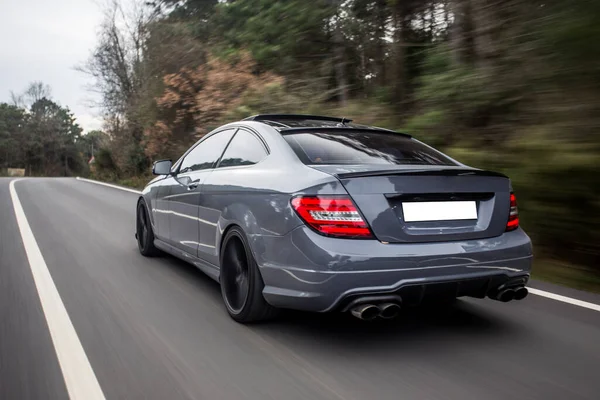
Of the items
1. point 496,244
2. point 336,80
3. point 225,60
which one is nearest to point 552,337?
point 496,244

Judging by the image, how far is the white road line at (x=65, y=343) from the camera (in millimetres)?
2832

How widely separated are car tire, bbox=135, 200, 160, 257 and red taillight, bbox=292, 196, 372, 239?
11.6 feet

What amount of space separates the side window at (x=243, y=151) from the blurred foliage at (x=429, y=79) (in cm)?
294

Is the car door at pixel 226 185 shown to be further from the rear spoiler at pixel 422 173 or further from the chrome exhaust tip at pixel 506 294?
the chrome exhaust tip at pixel 506 294

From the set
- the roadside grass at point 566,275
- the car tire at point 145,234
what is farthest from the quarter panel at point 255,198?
the roadside grass at point 566,275

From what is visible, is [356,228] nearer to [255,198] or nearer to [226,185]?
[255,198]

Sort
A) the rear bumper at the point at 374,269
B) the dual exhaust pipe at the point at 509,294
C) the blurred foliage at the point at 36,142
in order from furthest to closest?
the blurred foliage at the point at 36,142 < the dual exhaust pipe at the point at 509,294 < the rear bumper at the point at 374,269

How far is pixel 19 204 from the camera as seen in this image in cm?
1307

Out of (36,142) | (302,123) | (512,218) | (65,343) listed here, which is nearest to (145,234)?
(302,123)

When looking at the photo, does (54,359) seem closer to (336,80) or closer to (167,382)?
(167,382)

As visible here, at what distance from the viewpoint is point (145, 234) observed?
6504 millimetres

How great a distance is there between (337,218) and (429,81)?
6027 millimetres

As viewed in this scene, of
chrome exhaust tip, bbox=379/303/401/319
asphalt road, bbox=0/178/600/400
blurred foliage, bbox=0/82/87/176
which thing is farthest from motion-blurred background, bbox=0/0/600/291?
blurred foliage, bbox=0/82/87/176

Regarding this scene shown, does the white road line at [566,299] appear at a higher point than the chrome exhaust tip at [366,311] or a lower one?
lower
